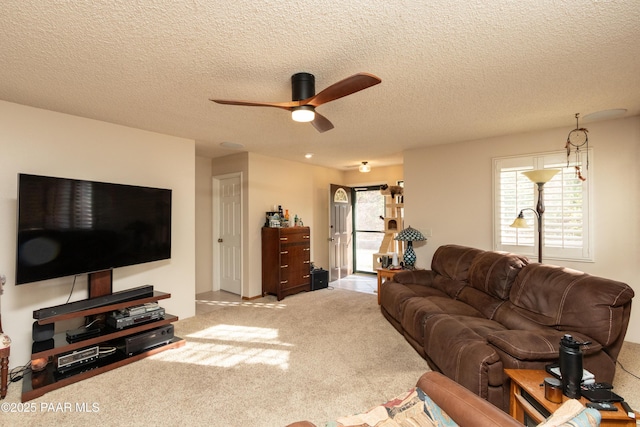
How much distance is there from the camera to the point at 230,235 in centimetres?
543

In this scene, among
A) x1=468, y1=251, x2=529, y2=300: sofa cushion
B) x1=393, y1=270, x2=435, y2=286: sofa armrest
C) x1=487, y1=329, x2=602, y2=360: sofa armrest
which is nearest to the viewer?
x1=487, y1=329, x2=602, y2=360: sofa armrest

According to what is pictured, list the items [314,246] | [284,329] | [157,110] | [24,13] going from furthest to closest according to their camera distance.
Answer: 1. [314,246]
2. [284,329]
3. [157,110]
4. [24,13]

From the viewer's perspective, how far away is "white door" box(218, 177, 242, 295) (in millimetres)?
5258

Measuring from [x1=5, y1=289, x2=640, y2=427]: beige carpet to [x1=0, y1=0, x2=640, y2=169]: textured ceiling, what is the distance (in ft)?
7.96

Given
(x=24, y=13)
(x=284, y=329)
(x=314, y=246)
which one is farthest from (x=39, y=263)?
(x=314, y=246)

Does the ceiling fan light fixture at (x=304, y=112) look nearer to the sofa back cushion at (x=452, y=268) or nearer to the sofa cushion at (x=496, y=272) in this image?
the sofa cushion at (x=496, y=272)

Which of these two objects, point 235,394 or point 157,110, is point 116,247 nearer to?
point 157,110

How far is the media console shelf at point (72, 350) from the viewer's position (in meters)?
2.43

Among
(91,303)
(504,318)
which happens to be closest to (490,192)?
(504,318)

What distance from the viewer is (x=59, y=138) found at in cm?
306

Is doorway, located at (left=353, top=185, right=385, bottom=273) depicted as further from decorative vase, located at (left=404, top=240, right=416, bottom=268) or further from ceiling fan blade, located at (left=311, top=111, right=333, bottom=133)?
ceiling fan blade, located at (left=311, top=111, right=333, bottom=133)

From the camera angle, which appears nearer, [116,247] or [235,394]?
[235,394]

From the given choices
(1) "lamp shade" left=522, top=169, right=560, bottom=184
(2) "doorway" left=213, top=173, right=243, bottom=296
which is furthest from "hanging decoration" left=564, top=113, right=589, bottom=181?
(2) "doorway" left=213, top=173, right=243, bottom=296

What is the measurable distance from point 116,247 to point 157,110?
145 cm
